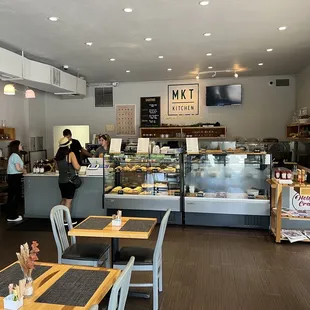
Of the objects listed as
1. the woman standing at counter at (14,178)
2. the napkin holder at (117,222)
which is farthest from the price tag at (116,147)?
the napkin holder at (117,222)

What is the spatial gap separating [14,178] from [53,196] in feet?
2.96

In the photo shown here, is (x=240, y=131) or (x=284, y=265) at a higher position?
(x=240, y=131)

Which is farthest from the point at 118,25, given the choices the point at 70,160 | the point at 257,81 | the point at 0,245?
the point at 257,81

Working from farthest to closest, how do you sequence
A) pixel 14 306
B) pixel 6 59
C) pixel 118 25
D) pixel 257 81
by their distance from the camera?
pixel 257 81 < pixel 6 59 < pixel 118 25 < pixel 14 306

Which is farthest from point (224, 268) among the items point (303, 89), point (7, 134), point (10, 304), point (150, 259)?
point (7, 134)

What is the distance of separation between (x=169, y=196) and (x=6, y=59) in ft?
11.5

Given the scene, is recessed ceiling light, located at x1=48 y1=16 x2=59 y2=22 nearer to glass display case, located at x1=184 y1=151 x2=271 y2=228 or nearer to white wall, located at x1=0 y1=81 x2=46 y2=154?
glass display case, located at x1=184 y1=151 x2=271 y2=228

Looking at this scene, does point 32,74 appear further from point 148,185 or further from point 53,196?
point 148,185

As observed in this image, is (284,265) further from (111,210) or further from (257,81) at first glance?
(257,81)

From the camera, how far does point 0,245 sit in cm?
465

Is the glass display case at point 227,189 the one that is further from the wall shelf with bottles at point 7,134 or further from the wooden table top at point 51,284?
the wall shelf with bottles at point 7,134

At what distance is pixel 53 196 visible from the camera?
237 inches

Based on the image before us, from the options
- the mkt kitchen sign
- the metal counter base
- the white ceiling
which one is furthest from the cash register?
the mkt kitchen sign

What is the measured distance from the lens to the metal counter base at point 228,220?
A: 5.21 m
